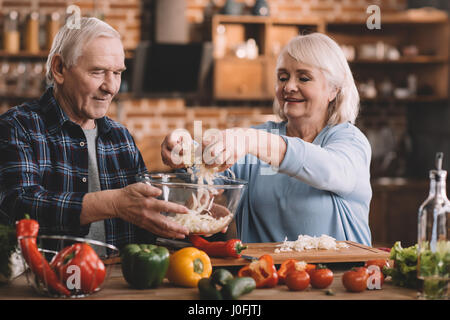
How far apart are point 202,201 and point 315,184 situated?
44 centimetres

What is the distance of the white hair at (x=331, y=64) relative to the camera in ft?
7.13

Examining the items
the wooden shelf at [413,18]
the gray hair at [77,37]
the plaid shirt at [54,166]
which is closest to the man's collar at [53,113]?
the plaid shirt at [54,166]

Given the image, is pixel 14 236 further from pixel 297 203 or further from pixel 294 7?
pixel 294 7

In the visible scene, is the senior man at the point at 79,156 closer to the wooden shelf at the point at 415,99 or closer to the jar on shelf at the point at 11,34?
the jar on shelf at the point at 11,34

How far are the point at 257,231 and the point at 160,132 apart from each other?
3.28 metres

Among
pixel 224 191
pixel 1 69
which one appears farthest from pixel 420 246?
pixel 1 69

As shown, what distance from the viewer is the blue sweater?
1994mm

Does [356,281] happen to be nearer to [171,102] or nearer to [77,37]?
[77,37]

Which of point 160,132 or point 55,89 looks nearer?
point 55,89

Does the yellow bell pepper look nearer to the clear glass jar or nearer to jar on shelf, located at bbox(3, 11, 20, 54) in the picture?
the clear glass jar

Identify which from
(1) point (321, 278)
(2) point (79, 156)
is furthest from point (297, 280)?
(2) point (79, 156)

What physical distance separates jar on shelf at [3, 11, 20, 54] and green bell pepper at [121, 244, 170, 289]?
12.9 feet
